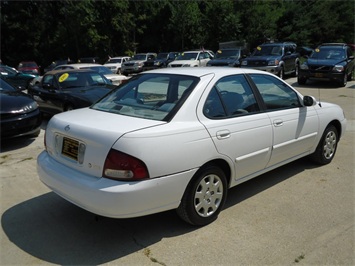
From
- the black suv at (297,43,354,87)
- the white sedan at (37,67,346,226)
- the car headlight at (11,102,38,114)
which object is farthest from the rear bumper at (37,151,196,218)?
the black suv at (297,43,354,87)

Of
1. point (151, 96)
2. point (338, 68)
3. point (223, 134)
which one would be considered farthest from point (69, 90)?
point (338, 68)

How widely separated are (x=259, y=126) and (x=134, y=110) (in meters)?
1.43

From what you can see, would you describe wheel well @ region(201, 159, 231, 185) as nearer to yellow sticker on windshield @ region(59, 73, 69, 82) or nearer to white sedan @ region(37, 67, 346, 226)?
white sedan @ region(37, 67, 346, 226)

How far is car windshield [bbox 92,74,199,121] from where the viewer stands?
3.38 meters

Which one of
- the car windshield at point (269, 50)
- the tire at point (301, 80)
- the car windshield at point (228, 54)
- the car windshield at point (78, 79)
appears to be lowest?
the tire at point (301, 80)

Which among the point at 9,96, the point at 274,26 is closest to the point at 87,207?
the point at 9,96

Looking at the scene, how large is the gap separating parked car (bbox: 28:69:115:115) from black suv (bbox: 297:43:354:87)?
918cm

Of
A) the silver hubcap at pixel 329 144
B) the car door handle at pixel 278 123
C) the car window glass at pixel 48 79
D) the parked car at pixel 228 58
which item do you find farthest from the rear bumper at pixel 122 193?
the parked car at pixel 228 58

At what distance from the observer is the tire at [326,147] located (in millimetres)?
5027

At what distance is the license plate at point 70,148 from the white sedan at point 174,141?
0.01 m

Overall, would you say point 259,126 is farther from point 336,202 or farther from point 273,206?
point 336,202

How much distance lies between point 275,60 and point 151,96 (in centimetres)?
1366

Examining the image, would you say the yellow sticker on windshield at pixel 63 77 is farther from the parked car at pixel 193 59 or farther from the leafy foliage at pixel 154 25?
the leafy foliage at pixel 154 25

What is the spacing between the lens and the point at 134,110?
3.54 metres
